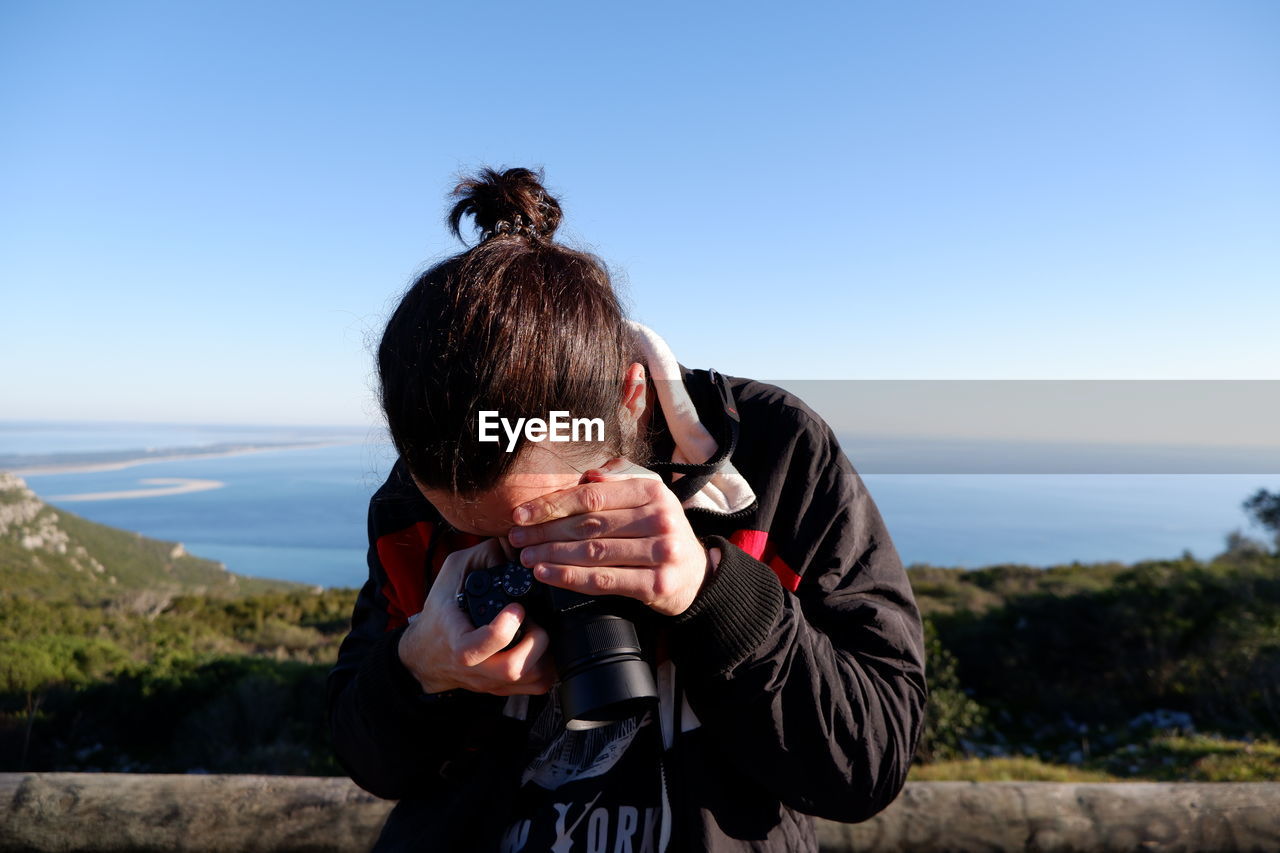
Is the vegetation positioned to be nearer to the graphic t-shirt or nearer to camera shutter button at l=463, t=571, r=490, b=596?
the graphic t-shirt

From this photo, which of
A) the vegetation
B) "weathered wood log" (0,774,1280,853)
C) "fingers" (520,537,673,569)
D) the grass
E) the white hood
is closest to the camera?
"fingers" (520,537,673,569)

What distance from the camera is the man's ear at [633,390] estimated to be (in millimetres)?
1215

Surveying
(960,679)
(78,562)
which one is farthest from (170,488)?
(960,679)

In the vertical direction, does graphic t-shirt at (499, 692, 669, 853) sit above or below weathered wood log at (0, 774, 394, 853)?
above

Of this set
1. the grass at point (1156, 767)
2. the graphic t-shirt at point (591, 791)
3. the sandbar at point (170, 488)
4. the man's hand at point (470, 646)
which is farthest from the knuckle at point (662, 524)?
the sandbar at point (170, 488)

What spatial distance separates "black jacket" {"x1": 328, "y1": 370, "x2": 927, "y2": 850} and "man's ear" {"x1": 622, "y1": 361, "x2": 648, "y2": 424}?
14 centimetres

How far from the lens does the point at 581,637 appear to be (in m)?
1.02

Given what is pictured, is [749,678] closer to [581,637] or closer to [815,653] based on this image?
[815,653]

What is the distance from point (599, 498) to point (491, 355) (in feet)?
0.78

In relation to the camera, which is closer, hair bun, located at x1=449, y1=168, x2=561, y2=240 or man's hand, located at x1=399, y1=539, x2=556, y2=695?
man's hand, located at x1=399, y1=539, x2=556, y2=695

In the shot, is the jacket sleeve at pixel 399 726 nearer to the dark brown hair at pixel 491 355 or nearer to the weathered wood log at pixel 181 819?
the dark brown hair at pixel 491 355

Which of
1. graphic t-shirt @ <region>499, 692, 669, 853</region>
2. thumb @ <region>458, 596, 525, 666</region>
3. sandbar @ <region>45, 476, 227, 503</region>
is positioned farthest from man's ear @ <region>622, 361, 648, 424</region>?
sandbar @ <region>45, 476, 227, 503</region>

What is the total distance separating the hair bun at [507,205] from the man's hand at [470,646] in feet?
1.82

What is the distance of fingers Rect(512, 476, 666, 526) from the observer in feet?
3.29
